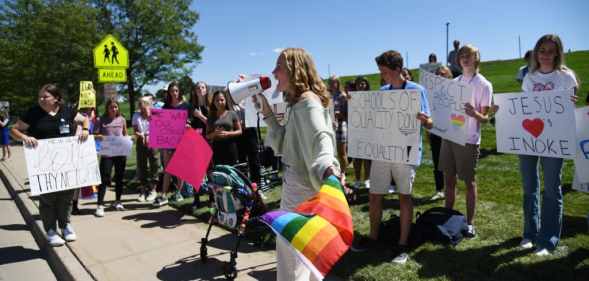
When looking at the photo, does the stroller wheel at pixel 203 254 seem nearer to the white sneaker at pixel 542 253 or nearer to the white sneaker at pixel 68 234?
the white sneaker at pixel 68 234

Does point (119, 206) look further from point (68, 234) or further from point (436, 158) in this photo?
point (436, 158)

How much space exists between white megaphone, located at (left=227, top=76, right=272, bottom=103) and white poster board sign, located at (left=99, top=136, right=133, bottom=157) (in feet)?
14.1

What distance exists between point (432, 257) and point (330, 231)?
2.43m

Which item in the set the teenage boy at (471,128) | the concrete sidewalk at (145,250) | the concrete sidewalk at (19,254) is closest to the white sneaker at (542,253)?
the teenage boy at (471,128)

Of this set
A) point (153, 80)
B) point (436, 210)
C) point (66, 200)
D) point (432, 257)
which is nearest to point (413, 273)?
point (432, 257)

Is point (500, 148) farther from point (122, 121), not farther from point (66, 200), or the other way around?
point (122, 121)

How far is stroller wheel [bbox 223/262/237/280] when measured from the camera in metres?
3.86

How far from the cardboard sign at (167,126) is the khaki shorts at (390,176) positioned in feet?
12.6

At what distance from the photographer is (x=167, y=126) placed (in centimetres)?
696

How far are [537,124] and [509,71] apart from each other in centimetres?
4076

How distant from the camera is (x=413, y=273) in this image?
3.71m

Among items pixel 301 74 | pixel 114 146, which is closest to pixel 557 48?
Answer: pixel 301 74

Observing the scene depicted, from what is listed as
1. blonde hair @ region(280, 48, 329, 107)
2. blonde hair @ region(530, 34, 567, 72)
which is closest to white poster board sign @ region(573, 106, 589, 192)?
blonde hair @ region(530, 34, 567, 72)

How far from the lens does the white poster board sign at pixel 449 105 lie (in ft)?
14.1
